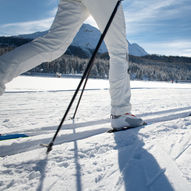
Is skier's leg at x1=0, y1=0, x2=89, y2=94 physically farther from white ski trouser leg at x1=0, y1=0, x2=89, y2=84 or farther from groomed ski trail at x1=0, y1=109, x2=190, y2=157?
groomed ski trail at x1=0, y1=109, x2=190, y2=157

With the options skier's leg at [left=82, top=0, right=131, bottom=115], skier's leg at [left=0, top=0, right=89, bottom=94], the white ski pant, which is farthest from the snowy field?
skier's leg at [left=0, top=0, right=89, bottom=94]

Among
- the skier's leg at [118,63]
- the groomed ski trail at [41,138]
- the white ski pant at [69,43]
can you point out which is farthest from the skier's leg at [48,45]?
the groomed ski trail at [41,138]

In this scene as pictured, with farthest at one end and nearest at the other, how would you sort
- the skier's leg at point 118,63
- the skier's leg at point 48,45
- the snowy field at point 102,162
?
1. the skier's leg at point 118,63
2. the skier's leg at point 48,45
3. the snowy field at point 102,162

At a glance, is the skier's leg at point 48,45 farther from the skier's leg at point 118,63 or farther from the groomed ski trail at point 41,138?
the groomed ski trail at point 41,138

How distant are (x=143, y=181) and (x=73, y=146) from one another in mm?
562

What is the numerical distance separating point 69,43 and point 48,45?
25cm

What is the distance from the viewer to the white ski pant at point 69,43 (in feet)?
3.64

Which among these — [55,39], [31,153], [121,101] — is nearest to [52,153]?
[31,153]

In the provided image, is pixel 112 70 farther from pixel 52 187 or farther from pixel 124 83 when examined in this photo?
pixel 52 187

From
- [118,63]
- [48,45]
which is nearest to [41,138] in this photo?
[48,45]

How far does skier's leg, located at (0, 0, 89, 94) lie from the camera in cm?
107

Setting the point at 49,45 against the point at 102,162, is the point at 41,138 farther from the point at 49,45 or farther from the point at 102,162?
the point at 49,45

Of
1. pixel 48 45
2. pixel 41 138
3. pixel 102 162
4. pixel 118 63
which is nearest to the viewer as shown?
pixel 102 162

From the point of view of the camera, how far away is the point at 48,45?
122cm
